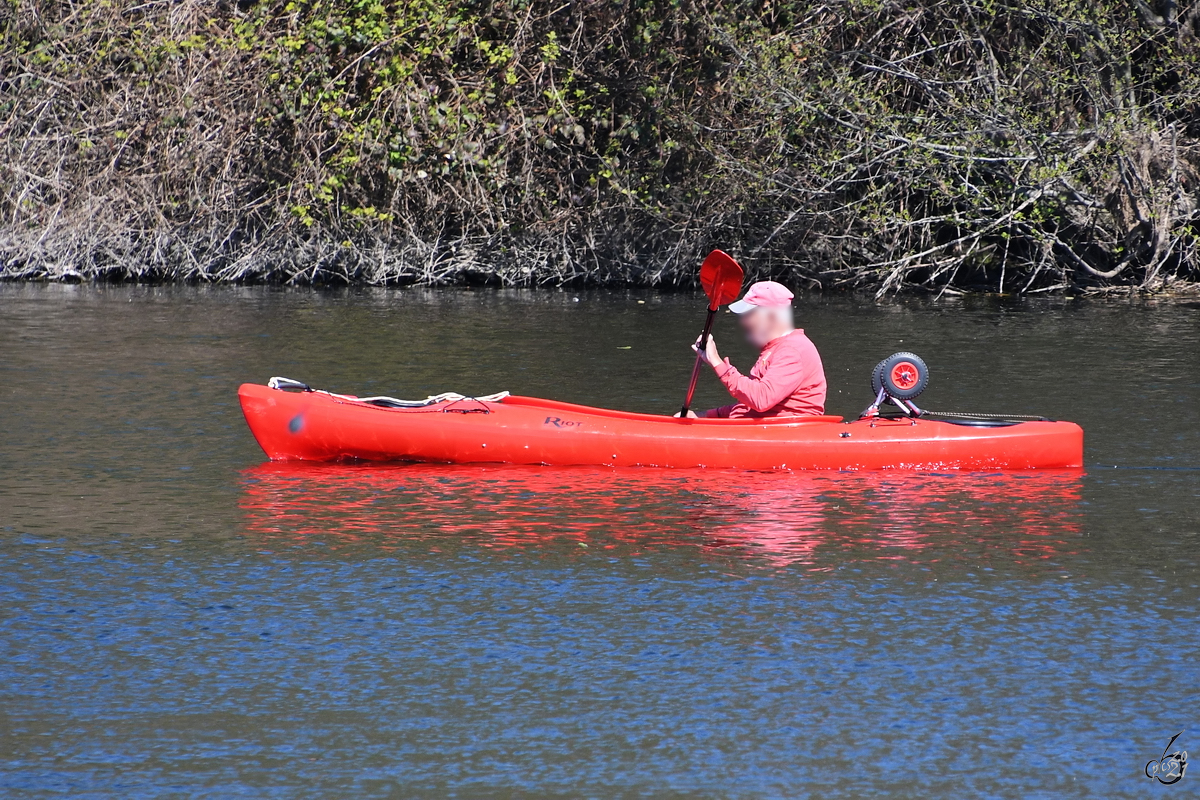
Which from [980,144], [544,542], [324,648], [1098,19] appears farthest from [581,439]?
[1098,19]

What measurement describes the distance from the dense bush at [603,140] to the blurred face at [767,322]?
834 centimetres

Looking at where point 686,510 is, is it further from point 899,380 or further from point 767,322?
point 899,380

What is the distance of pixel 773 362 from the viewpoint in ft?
23.6

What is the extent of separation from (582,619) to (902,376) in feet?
9.85

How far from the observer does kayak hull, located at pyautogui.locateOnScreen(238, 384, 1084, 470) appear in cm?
710

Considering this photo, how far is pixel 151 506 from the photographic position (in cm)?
641

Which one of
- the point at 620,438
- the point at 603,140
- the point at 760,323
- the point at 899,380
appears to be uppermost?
the point at 603,140

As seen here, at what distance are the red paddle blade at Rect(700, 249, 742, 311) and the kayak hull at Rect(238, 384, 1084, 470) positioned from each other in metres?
0.97

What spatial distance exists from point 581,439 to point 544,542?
142 cm

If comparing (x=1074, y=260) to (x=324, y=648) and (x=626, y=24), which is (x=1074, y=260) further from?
(x=324, y=648)

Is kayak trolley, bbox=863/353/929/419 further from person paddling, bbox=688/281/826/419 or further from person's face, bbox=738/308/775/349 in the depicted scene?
person's face, bbox=738/308/775/349

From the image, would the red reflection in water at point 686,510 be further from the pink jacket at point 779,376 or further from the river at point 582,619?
the pink jacket at point 779,376
